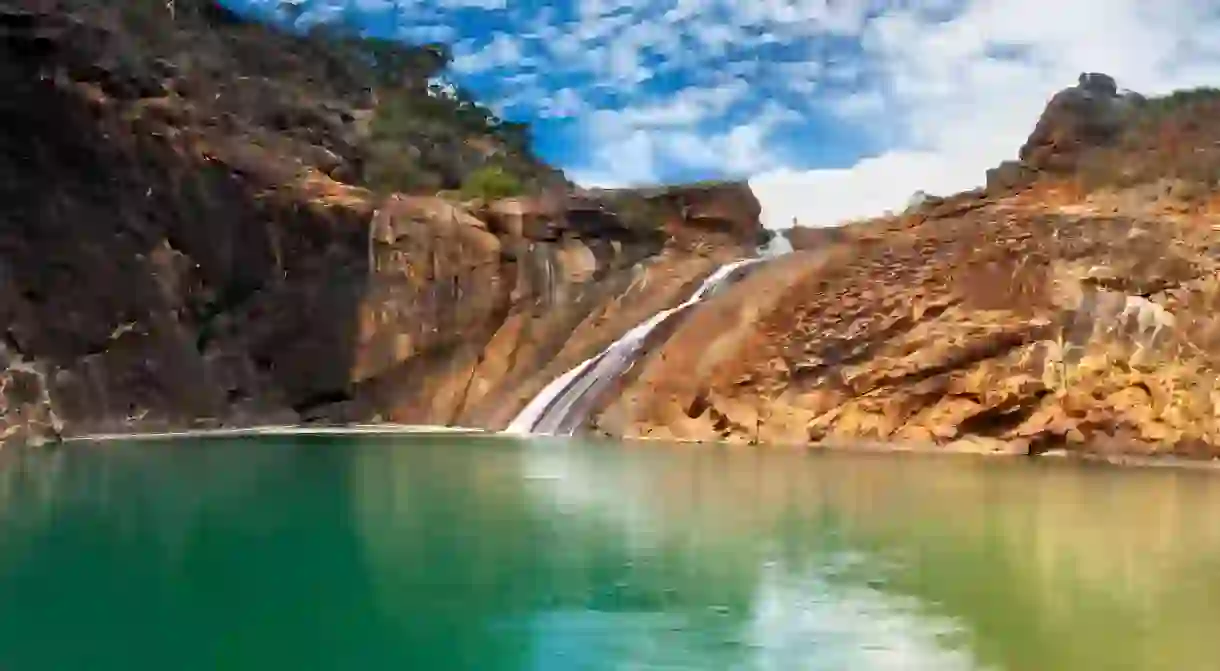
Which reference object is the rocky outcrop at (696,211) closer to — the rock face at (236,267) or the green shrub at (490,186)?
the rock face at (236,267)

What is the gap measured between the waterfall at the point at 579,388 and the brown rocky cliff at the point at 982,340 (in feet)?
4.59

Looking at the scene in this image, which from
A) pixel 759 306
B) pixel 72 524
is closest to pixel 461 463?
pixel 72 524

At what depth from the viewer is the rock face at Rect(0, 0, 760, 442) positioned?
1460 inches

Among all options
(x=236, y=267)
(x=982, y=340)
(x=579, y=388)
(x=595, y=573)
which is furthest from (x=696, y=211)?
(x=595, y=573)

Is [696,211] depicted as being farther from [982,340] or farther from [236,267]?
[982,340]

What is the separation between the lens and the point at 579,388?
40750 mm

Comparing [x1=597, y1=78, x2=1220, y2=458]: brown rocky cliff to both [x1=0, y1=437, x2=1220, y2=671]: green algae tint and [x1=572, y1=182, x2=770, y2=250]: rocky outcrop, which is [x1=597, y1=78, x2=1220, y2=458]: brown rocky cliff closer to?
[x1=0, y1=437, x2=1220, y2=671]: green algae tint

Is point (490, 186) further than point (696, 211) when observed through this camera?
Yes

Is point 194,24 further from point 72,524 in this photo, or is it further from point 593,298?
point 72,524

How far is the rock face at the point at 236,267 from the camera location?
37.1 metres

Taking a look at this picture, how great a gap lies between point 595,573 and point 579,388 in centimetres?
2783

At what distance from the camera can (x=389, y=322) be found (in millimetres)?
44031

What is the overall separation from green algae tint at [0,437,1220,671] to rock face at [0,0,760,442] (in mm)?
14051

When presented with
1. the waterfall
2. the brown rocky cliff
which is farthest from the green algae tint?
the waterfall
